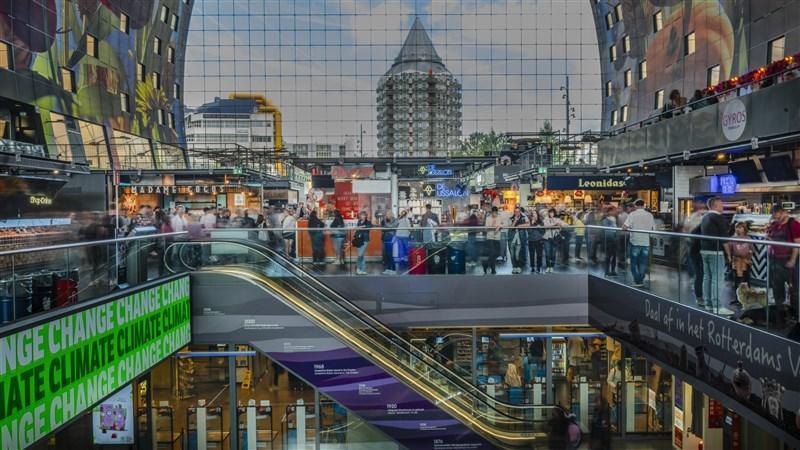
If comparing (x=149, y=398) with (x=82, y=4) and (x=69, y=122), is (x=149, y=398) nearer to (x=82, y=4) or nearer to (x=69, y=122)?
(x=69, y=122)

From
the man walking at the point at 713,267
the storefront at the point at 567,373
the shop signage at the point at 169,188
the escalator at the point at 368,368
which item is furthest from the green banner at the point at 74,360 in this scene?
the shop signage at the point at 169,188

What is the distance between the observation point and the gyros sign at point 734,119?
41.4ft

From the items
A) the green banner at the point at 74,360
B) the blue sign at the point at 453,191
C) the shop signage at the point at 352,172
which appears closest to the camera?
the green banner at the point at 74,360

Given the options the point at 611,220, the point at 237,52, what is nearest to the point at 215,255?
the point at 611,220

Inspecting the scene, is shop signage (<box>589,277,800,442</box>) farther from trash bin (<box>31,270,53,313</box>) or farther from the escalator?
trash bin (<box>31,270,53,313</box>)

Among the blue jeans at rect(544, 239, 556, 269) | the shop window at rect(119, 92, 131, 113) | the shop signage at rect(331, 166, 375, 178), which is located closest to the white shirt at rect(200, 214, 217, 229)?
the blue jeans at rect(544, 239, 556, 269)

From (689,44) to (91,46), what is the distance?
3119 cm

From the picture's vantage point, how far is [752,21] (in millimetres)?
21328

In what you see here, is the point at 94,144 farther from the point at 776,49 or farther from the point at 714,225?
the point at 714,225

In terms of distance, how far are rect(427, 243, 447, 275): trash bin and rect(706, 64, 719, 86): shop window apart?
59.6 feet

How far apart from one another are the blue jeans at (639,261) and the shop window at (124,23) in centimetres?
3681

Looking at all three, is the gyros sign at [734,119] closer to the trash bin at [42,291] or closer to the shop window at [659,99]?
the trash bin at [42,291]

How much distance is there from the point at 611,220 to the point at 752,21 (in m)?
11.9

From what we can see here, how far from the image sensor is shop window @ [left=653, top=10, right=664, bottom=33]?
104 feet
